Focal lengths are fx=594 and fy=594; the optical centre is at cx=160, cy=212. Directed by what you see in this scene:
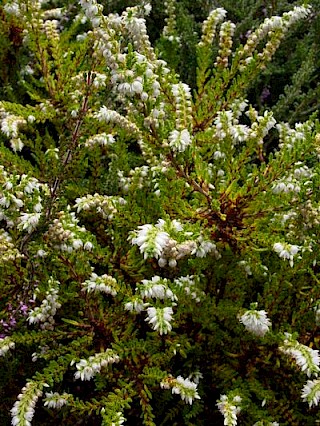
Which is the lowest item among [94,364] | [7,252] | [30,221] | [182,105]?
[94,364]

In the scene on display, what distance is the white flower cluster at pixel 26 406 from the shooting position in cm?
110

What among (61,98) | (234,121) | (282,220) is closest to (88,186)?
(61,98)

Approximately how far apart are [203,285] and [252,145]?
0.33 m

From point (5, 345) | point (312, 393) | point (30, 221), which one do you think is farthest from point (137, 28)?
point (312, 393)

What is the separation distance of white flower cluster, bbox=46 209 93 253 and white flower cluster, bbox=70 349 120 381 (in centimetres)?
22

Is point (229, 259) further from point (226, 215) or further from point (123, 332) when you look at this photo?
point (123, 332)

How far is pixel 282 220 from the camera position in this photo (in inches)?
53.7

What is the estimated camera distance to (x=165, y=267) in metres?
1.38

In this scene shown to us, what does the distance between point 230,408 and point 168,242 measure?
1.20 feet

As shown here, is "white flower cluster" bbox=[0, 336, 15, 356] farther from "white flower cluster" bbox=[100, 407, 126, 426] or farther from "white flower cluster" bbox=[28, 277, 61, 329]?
"white flower cluster" bbox=[100, 407, 126, 426]

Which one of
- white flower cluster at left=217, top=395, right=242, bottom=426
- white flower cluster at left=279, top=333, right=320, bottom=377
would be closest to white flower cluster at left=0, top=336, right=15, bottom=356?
white flower cluster at left=217, top=395, right=242, bottom=426

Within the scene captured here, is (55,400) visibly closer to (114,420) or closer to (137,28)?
(114,420)

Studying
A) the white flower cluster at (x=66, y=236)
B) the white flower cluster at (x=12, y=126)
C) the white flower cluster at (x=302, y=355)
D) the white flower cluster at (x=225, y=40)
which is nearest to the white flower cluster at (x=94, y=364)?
the white flower cluster at (x=66, y=236)

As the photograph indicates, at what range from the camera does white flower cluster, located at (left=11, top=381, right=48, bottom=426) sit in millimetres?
1100
